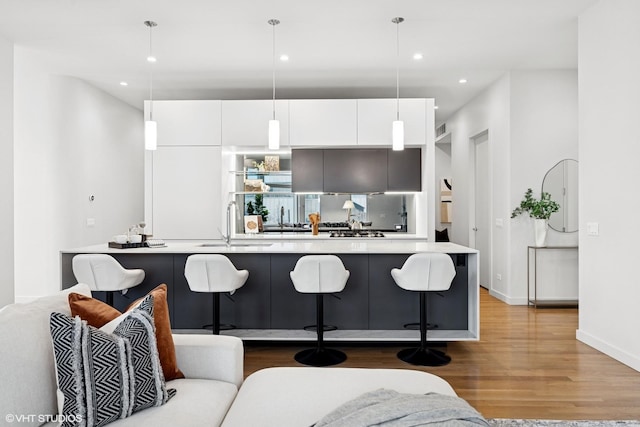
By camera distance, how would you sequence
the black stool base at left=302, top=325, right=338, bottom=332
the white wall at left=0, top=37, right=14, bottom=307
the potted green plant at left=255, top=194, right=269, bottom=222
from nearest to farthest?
the black stool base at left=302, top=325, right=338, bottom=332 → the white wall at left=0, top=37, right=14, bottom=307 → the potted green plant at left=255, top=194, right=269, bottom=222

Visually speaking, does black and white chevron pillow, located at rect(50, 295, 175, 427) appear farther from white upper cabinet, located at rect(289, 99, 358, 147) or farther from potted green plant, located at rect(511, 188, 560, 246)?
potted green plant, located at rect(511, 188, 560, 246)

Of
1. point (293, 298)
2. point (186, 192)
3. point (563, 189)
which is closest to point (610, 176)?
point (563, 189)

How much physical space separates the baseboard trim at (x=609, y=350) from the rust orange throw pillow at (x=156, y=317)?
3.36m

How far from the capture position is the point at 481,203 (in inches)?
264

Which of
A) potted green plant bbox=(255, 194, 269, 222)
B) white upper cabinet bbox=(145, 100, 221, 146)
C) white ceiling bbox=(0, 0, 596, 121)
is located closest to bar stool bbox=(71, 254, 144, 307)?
white ceiling bbox=(0, 0, 596, 121)

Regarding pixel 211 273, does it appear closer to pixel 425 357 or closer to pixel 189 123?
pixel 425 357

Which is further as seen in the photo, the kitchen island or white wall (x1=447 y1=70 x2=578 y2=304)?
white wall (x1=447 y1=70 x2=578 y2=304)

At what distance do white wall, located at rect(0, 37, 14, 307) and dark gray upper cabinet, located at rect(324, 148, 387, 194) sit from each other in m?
3.75

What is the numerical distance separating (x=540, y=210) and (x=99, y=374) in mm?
5238

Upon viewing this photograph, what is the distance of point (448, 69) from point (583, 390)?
3.94 meters

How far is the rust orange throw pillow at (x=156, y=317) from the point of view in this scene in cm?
170

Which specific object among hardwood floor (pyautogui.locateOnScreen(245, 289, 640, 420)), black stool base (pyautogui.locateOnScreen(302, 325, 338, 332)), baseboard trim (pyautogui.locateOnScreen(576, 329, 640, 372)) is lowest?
hardwood floor (pyautogui.locateOnScreen(245, 289, 640, 420))

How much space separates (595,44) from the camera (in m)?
3.69

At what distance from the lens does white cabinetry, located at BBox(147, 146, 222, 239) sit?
583cm
